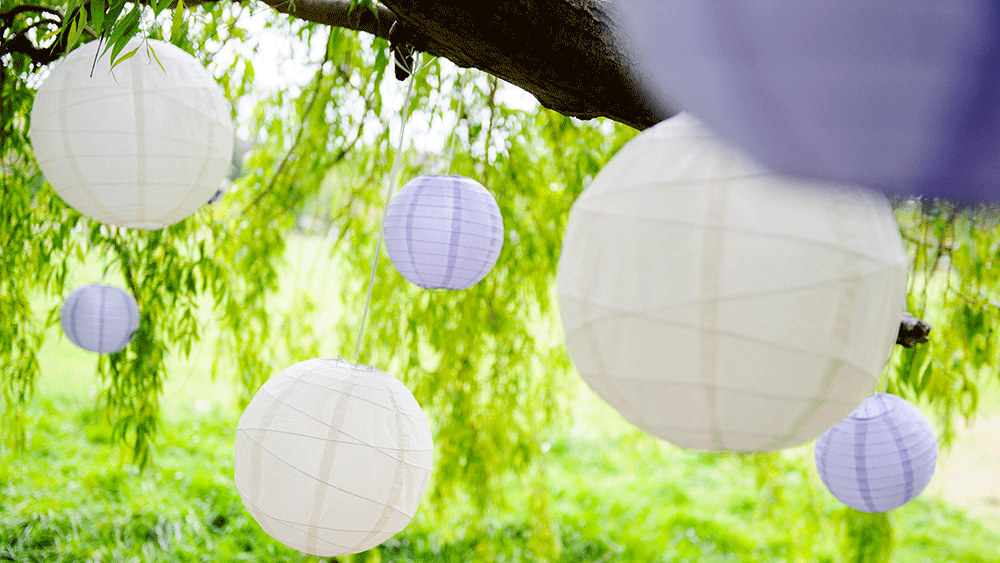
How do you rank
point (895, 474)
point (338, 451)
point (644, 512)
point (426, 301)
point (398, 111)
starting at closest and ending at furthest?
point (338, 451) < point (895, 474) < point (398, 111) < point (426, 301) < point (644, 512)

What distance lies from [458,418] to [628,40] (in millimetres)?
1472

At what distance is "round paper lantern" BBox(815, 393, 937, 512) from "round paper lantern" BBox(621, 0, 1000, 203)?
0.85m

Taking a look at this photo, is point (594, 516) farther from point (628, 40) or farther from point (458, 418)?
point (628, 40)

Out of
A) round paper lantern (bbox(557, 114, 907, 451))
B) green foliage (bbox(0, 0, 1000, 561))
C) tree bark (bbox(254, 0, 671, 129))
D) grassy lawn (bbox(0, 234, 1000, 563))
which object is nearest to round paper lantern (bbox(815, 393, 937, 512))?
green foliage (bbox(0, 0, 1000, 561))

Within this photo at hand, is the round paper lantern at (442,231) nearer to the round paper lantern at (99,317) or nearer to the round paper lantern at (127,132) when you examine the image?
the round paper lantern at (127,132)

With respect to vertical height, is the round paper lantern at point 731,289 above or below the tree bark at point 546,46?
below

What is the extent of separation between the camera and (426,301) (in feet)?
7.11

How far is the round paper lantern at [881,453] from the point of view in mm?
1105

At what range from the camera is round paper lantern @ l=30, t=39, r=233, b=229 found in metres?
0.89

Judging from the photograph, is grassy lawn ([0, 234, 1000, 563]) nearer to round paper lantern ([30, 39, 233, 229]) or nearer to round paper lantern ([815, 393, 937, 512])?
round paper lantern ([815, 393, 937, 512])

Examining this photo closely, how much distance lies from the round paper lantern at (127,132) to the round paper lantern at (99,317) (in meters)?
0.93

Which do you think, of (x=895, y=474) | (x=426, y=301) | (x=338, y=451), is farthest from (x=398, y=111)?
(x=895, y=474)

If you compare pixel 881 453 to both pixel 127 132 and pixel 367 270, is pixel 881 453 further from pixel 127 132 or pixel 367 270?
pixel 367 270

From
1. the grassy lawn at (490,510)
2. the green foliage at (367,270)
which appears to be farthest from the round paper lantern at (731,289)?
the grassy lawn at (490,510)
